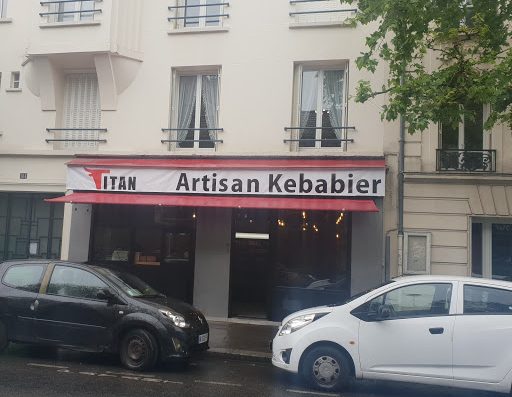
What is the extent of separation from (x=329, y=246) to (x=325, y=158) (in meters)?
1.98

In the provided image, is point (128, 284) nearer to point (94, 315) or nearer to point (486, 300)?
point (94, 315)

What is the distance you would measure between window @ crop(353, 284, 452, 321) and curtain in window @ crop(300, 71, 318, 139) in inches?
241

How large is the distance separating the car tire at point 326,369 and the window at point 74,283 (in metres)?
3.29

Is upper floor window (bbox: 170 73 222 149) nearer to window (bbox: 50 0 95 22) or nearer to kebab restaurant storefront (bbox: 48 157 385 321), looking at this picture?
kebab restaurant storefront (bbox: 48 157 385 321)

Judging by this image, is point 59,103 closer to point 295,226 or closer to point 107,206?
point 107,206

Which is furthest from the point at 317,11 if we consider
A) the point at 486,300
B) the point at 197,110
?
the point at 486,300

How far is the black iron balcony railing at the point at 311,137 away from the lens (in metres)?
12.6

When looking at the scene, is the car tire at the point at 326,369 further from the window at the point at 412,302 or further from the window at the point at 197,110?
the window at the point at 197,110

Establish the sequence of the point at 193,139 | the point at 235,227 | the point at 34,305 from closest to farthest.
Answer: the point at 34,305, the point at 235,227, the point at 193,139

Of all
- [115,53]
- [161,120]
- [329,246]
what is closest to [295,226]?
[329,246]

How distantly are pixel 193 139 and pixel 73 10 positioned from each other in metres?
4.59

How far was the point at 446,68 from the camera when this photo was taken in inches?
370

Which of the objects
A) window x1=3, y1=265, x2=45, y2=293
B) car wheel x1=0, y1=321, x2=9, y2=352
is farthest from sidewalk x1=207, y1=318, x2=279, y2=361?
car wheel x1=0, y1=321, x2=9, y2=352

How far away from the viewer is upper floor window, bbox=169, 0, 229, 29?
13604 mm
